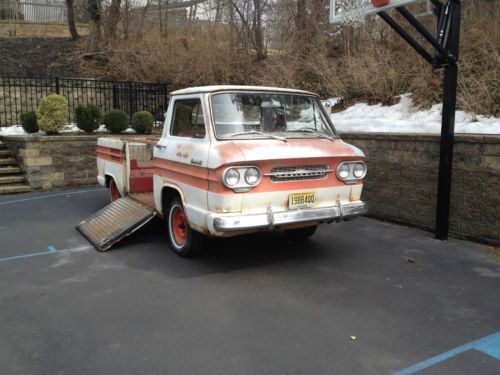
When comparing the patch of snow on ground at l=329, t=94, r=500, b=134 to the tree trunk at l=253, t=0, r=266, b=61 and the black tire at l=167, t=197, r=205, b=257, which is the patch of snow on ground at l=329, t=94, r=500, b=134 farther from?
the tree trunk at l=253, t=0, r=266, b=61

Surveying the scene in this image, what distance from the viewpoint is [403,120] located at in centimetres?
816

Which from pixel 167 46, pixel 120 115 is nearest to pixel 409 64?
pixel 120 115

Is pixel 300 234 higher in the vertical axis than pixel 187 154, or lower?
lower

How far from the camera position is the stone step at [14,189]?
407 inches

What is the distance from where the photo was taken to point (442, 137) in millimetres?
6203

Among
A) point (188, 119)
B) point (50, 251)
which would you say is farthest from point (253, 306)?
point (50, 251)

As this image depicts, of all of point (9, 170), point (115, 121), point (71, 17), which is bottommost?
point (9, 170)

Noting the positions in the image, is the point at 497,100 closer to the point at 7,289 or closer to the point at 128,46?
the point at 7,289

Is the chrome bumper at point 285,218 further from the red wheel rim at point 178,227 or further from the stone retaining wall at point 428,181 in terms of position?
the stone retaining wall at point 428,181

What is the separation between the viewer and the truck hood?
185 inches

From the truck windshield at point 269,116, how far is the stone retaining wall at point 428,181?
1895 mm

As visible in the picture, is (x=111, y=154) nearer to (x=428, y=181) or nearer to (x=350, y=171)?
(x=350, y=171)

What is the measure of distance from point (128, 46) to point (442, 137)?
16.6 m

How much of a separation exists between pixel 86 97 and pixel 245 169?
1339 cm
